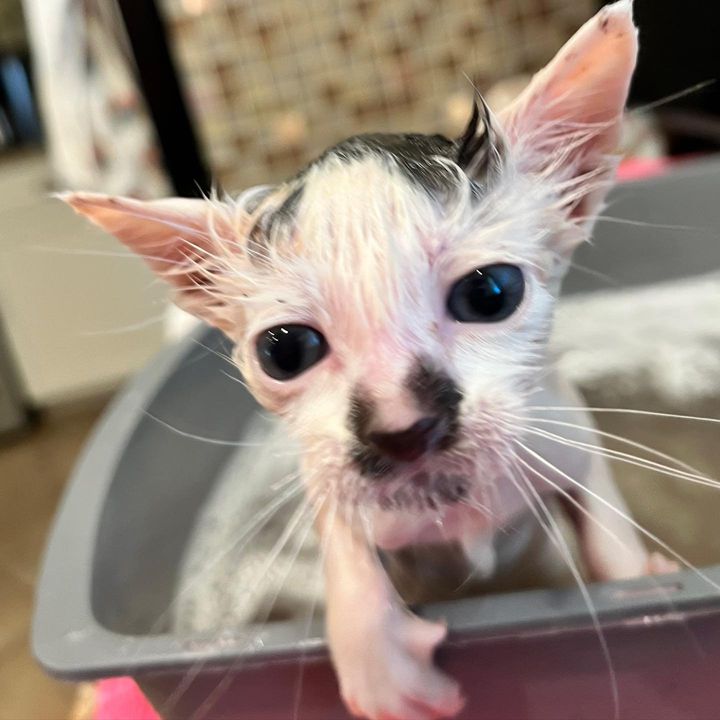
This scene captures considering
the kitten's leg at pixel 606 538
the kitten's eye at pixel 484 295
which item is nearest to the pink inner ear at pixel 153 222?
the kitten's eye at pixel 484 295

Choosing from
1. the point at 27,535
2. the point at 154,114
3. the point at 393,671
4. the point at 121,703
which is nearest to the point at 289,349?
the point at 393,671

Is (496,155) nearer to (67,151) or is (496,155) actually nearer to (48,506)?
(67,151)

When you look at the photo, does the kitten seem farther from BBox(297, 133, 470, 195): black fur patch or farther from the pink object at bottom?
the pink object at bottom

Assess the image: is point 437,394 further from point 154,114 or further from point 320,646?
point 154,114

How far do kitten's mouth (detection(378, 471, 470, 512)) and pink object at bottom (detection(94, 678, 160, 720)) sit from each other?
27 centimetres

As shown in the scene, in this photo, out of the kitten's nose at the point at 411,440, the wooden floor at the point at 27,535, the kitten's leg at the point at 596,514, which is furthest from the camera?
the wooden floor at the point at 27,535

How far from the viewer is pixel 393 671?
421mm

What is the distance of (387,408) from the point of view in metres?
0.37

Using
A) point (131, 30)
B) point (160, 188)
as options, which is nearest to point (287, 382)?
point (131, 30)

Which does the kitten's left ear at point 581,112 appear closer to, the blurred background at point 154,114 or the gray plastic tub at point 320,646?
the gray plastic tub at point 320,646

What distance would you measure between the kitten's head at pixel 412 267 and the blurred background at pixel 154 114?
0.53m

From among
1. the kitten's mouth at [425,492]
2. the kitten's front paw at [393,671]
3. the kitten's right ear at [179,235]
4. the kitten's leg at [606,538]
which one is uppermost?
the kitten's right ear at [179,235]

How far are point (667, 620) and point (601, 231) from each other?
53 cm

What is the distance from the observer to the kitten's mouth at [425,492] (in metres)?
0.39
